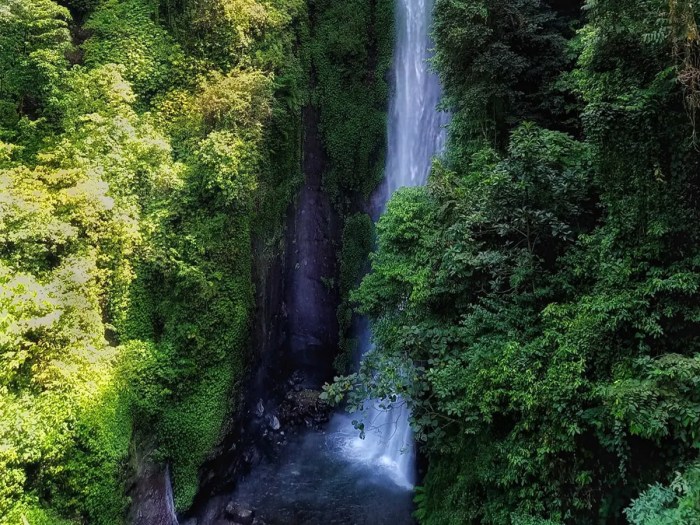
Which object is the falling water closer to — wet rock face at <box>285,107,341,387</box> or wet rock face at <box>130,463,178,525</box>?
wet rock face at <box>285,107,341,387</box>

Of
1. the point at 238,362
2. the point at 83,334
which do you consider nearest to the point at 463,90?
the point at 238,362

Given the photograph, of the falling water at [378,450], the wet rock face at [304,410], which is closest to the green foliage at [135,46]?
the falling water at [378,450]

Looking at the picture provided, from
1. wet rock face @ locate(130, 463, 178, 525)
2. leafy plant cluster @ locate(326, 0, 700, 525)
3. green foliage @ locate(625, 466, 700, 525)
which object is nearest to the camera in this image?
green foliage @ locate(625, 466, 700, 525)

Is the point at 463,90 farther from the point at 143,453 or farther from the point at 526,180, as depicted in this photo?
the point at 143,453

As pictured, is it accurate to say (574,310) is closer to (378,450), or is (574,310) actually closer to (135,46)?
(378,450)

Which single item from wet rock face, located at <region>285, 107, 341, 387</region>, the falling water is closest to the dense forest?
the falling water

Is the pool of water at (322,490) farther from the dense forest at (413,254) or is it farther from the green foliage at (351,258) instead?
the green foliage at (351,258)
